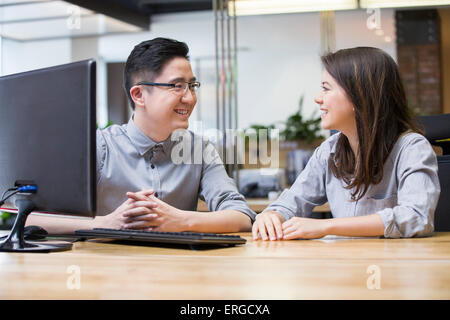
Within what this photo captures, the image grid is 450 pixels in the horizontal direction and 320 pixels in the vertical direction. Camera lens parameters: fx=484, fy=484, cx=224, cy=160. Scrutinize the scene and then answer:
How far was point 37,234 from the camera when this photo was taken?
4.38ft

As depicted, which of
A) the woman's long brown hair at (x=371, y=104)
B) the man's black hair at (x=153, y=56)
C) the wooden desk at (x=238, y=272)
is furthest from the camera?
→ the man's black hair at (x=153, y=56)

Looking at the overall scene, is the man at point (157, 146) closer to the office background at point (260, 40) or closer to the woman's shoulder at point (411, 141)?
the woman's shoulder at point (411, 141)

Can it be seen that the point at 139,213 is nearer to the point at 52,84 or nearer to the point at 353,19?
the point at 52,84

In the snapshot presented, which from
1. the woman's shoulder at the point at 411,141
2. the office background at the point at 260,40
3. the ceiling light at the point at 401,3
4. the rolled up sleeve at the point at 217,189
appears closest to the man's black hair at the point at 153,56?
the rolled up sleeve at the point at 217,189

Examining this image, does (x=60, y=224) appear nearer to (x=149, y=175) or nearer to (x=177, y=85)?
(x=149, y=175)

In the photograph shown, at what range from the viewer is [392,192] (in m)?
1.55

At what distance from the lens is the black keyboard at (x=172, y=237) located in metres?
1.09

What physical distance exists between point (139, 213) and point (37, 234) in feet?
0.93

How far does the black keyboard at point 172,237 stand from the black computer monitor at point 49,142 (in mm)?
135

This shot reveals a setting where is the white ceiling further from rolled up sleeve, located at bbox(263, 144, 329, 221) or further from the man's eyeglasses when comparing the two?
rolled up sleeve, located at bbox(263, 144, 329, 221)

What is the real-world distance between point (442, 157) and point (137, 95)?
1.14m

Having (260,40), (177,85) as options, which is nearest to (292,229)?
(177,85)

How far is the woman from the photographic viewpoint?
1.41 m

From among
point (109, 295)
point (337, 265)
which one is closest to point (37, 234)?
point (109, 295)
